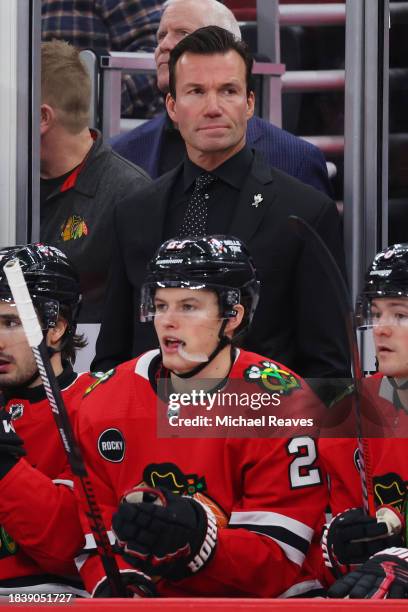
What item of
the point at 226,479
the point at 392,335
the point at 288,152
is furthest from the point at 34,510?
the point at 288,152

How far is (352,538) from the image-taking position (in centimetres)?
200

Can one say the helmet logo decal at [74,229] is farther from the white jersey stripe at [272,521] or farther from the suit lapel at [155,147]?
the white jersey stripe at [272,521]

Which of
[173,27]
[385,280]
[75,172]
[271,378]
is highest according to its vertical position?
[173,27]

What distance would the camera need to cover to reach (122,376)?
2.27 metres

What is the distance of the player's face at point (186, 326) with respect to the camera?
2199 mm

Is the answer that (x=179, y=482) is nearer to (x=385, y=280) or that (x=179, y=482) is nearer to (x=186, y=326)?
(x=186, y=326)

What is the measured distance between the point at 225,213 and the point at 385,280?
47 cm

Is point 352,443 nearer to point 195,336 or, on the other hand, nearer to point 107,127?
point 195,336

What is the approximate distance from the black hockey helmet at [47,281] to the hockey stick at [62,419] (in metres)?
0.32

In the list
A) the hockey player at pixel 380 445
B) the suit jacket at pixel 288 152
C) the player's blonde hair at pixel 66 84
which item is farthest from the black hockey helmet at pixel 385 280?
the player's blonde hair at pixel 66 84

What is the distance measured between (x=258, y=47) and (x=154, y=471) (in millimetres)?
1261

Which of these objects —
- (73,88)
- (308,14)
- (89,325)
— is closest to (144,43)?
(73,88)

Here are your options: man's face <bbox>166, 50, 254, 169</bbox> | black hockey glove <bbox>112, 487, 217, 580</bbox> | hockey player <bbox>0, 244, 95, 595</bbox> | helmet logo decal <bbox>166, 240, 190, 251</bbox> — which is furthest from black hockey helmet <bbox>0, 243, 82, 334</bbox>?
black hockey glove <bbox>112, 487, 217, 580</bbox>

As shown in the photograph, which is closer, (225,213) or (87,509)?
(87,509)
